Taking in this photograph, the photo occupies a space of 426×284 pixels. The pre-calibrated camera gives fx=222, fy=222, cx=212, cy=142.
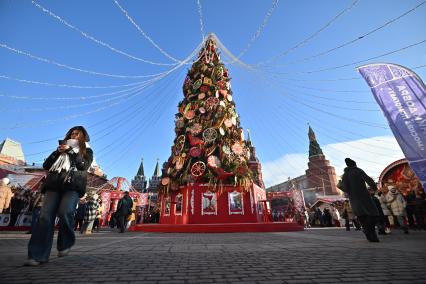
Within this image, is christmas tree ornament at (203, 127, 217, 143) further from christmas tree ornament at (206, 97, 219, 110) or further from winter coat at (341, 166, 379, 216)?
winter coat at (341, 166, 379, 216)

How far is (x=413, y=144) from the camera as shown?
646 cm

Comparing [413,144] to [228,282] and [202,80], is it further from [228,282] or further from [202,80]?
[202,80]

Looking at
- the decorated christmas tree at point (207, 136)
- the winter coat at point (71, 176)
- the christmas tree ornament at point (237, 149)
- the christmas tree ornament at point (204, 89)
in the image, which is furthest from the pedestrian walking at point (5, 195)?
the winter coat at point (71, 176)

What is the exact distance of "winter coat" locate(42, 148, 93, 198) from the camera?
3092 millimetres

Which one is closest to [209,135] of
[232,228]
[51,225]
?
[232,228]

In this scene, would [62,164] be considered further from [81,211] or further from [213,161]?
[213,161]

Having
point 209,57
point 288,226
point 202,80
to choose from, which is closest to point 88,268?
point 288,226

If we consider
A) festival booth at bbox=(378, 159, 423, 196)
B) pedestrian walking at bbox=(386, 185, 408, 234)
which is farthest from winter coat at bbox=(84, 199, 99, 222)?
festival booth at bbox=(378, 159, 423, 196)

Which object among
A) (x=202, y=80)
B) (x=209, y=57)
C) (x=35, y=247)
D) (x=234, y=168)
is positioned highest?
(x=209, y=57)

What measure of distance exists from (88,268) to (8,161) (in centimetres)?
5196

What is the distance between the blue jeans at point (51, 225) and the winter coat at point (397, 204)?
11.8 meters

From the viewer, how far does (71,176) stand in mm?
3199

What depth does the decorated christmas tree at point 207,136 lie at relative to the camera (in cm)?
1373

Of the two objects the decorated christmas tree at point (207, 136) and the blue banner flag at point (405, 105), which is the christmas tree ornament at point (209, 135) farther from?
the blue banner flag at point (405, 105)
